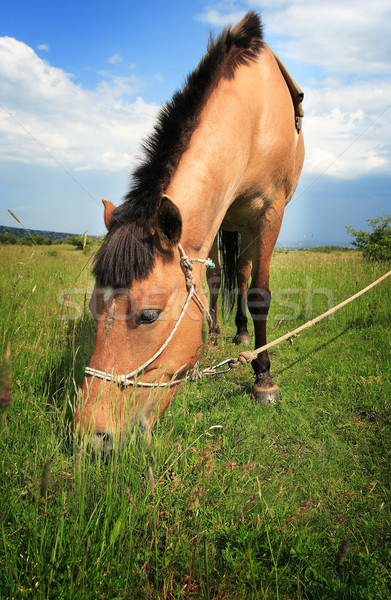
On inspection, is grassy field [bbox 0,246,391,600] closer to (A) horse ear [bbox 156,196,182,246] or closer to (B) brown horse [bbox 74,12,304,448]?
(B) brown horse [bbox 74,12,304,448]

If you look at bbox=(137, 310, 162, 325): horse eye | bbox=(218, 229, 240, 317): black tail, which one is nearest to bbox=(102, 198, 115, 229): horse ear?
bbox=(137, 310, 162, 325): horse eye

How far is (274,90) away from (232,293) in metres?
2.48

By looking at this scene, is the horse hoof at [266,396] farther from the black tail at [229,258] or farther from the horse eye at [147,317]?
the black tail at [229,258]

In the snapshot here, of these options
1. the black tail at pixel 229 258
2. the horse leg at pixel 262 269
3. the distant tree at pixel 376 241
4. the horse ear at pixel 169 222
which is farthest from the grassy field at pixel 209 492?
the distant tree at pixel 376 241

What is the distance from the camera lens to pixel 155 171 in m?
1.99

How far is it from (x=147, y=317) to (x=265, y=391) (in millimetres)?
1561

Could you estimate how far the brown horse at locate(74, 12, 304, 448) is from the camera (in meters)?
1.75

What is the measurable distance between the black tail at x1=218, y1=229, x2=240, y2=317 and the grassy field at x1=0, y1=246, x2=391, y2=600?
4.94ft

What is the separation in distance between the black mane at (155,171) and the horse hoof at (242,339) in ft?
9.64

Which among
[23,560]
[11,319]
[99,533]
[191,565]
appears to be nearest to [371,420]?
[191,565]

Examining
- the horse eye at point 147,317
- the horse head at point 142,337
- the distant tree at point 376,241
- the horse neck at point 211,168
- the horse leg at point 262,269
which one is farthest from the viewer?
the distant tree at point 376,241

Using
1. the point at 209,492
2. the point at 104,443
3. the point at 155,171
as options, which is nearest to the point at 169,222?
the point at 155,171

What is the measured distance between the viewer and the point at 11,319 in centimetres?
335

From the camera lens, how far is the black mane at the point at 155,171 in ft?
5.76
